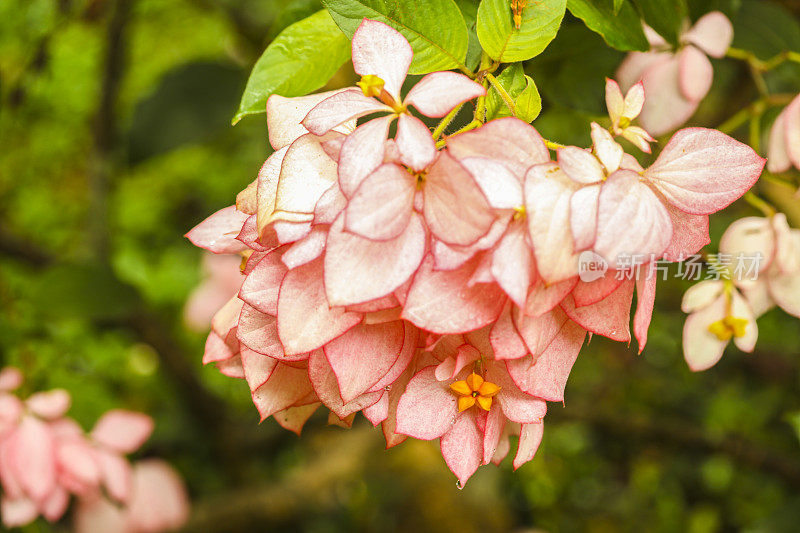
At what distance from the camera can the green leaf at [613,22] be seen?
1.08 feet

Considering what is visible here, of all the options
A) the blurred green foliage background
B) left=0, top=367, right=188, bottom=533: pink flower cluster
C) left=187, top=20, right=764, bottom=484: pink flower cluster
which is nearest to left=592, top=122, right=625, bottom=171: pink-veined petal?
left=187, top=20, right=764, bottom=484: pink flower cluster

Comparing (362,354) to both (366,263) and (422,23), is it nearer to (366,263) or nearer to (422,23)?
(366,263)

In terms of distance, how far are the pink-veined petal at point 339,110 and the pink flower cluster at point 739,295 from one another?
0.25 meters

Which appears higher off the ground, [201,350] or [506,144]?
[506,144]

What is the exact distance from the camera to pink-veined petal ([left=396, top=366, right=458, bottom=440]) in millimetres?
308

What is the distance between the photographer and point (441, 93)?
0.86 ft

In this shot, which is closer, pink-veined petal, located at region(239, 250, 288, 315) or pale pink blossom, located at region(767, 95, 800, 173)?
pink-veined petal, located at region(239, 250, 288, 315)

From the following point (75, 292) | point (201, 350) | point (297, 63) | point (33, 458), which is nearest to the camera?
point (297, 63)

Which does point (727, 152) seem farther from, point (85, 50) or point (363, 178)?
point (85, 50)

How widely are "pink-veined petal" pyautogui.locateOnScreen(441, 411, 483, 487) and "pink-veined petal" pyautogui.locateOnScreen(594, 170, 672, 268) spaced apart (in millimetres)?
113

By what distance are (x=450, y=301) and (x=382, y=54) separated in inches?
4.1

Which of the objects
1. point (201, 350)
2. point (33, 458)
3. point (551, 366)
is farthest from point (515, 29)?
point (201, 350)

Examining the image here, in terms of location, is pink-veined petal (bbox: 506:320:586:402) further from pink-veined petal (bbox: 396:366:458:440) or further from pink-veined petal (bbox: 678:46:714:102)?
pink-veined petal (bbox: 678:46:714:102)

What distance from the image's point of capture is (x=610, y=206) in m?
0.25
